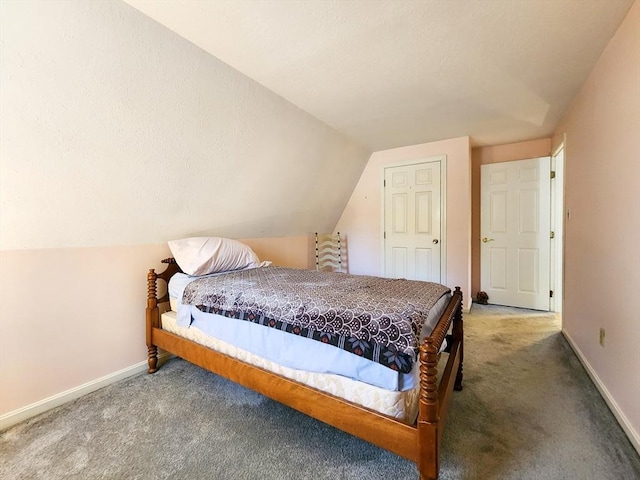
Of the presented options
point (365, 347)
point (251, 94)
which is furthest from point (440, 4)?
point (365, 347)

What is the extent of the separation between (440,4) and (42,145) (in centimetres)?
217

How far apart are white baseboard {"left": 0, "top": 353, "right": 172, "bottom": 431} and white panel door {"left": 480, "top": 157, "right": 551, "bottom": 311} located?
169 inches

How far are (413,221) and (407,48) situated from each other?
2.48m

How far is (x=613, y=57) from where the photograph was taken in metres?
1.75

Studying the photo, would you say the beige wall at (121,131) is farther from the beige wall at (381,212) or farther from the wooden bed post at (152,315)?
the beige wall at (381,212)

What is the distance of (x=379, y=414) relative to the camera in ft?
3.89

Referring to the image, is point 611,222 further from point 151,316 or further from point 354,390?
point 151,316

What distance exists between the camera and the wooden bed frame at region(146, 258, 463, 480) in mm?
1076

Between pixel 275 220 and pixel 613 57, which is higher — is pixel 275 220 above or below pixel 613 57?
below

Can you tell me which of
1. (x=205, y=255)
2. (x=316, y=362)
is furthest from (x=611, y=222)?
(x=205, y=255)

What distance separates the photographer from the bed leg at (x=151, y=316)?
2205 mm

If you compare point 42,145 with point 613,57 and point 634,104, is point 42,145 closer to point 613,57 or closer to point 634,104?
point 634,104

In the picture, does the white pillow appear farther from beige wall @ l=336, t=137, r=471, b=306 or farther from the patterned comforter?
beige wall @ l=336, t=137, r=471, b=306

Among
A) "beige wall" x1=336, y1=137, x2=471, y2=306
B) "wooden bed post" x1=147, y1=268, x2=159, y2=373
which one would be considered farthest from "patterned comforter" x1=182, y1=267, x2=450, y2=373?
"beige wall" x1=336, y1=137, x2=471, y2=306
